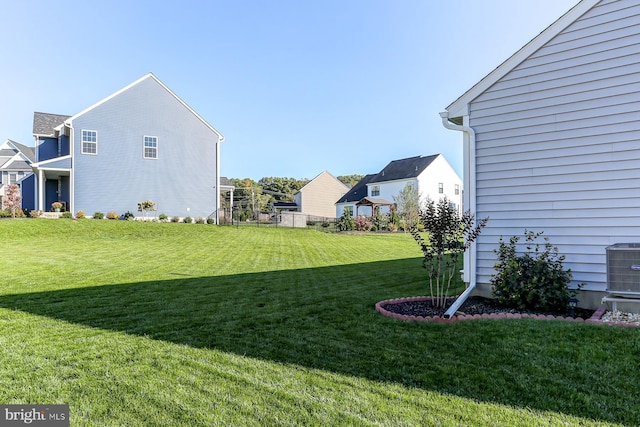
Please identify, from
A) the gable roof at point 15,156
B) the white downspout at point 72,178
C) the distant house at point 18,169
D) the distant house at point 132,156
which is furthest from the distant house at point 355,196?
the gable roof at point 15,156

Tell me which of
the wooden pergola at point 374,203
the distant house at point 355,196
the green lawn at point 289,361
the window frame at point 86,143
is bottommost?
the green lawn at point 289,361

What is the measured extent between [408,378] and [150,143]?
72.8 feet

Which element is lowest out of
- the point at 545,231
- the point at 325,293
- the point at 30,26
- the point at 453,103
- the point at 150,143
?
the point at 325,293

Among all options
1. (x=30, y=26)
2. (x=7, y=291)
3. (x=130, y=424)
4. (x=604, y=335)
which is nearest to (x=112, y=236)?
(x=30, y=26)

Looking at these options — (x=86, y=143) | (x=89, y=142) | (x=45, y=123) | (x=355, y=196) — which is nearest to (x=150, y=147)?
(x=89, y=142)

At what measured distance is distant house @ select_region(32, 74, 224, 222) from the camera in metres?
19.8

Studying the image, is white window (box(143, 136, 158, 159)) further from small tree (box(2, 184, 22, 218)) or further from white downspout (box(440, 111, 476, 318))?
white downspout (box(440, 111, 476, 318))

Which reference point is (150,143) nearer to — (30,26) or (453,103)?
(30,26)

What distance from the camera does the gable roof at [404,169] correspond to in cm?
3394

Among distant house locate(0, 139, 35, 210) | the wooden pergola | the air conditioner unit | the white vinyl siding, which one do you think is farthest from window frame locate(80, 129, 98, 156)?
the air conditioner unit

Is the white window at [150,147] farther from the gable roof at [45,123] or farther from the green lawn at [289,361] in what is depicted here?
the green lawn at [289,361]

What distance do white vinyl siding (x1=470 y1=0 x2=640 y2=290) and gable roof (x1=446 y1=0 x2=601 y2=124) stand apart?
81 millimetres

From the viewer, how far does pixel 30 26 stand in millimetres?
11711

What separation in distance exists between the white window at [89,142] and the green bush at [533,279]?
21617 millimetres
